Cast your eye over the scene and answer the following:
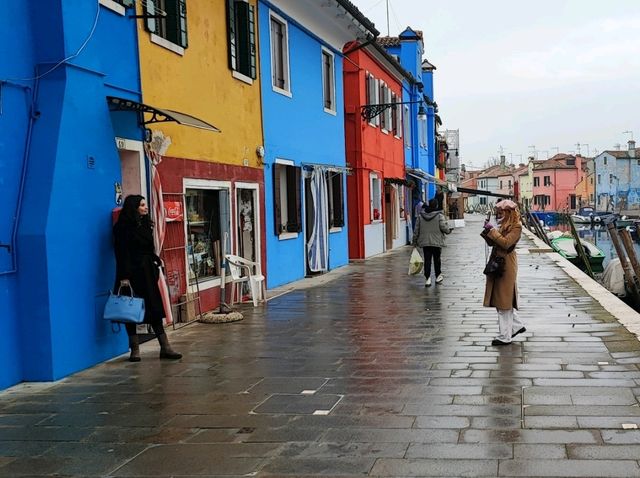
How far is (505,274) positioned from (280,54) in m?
8.13

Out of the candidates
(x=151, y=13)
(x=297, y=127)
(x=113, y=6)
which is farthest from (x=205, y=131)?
(x=297, y=127)

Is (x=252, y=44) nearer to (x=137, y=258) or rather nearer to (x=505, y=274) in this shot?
(x=137, y=258)

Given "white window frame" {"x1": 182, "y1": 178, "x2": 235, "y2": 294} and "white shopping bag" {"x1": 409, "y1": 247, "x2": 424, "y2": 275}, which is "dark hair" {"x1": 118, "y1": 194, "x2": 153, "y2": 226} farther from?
"white shopping bag" {"x1": 409, "y1": 247, "x2": 424, "y2": 275}

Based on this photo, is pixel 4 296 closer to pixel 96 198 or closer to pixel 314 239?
pixel 96 198

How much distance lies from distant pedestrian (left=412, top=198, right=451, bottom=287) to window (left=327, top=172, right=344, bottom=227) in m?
3.95

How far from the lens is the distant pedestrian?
13500 mm

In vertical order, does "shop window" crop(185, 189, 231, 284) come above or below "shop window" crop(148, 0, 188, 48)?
below

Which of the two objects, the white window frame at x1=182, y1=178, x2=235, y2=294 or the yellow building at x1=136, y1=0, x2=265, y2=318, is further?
the white window frame at x1=182, y1=178, x2=235, y2=294

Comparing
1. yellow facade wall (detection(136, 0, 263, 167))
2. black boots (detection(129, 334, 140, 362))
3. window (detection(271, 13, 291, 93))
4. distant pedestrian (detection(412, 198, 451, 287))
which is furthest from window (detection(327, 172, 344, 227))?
black boots (detection(129, 334, 140, 362))

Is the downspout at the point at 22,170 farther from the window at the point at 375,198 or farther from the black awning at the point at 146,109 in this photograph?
the window at the point at 375,198

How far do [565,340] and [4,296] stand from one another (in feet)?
18.9

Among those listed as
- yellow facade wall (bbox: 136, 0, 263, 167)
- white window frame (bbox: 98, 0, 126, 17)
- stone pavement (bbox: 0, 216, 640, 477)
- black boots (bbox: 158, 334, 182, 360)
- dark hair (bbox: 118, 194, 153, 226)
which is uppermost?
white window frame (bbox: 98, 0, 126, 17)

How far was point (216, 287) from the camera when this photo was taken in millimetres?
10812

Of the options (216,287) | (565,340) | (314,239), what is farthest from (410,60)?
(565,340)
